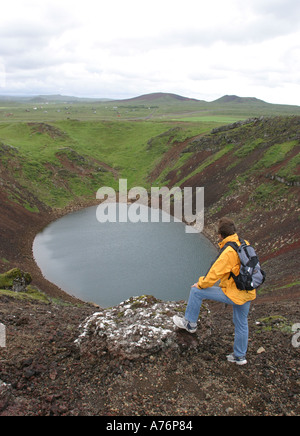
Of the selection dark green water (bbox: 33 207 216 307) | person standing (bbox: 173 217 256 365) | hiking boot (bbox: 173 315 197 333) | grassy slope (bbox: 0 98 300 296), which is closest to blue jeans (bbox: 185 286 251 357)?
person standing (bbox: 173 217 256 365)


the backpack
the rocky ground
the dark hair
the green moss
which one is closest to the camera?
the rocky ground

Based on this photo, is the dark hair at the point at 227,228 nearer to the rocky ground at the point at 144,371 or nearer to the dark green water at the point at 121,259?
the rocky ground at the point at 144,371

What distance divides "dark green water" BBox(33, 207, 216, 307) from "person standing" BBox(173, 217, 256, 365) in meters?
13.4

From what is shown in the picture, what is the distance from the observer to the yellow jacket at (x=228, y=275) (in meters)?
5.90

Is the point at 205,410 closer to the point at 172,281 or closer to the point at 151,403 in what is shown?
the point at 151,403

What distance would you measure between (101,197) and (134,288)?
92.6 ft

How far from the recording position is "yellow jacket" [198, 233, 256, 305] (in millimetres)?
5898

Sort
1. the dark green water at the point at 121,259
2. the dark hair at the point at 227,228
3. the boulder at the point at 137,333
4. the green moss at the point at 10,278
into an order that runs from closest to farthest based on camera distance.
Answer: the dark hair at the point at 227,228 < the boulder at the point at 137,333 < the green moss at the point at 10,278 < the dark green water at the point at 121,259

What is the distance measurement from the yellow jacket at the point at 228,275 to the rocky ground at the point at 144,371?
68.2 inches

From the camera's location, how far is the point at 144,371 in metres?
6.38

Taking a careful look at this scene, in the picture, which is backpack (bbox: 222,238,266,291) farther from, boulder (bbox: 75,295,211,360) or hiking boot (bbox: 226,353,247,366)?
boulder (bbox: 75,295,211,360)

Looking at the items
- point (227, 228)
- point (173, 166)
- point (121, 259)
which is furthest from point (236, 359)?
point (173, 166)

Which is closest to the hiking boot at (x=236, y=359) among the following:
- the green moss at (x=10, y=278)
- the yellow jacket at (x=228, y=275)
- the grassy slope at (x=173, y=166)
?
the yellow jacket at (x=228, y=275)

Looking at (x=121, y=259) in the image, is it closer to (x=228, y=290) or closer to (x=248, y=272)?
(x=228, y=290)
